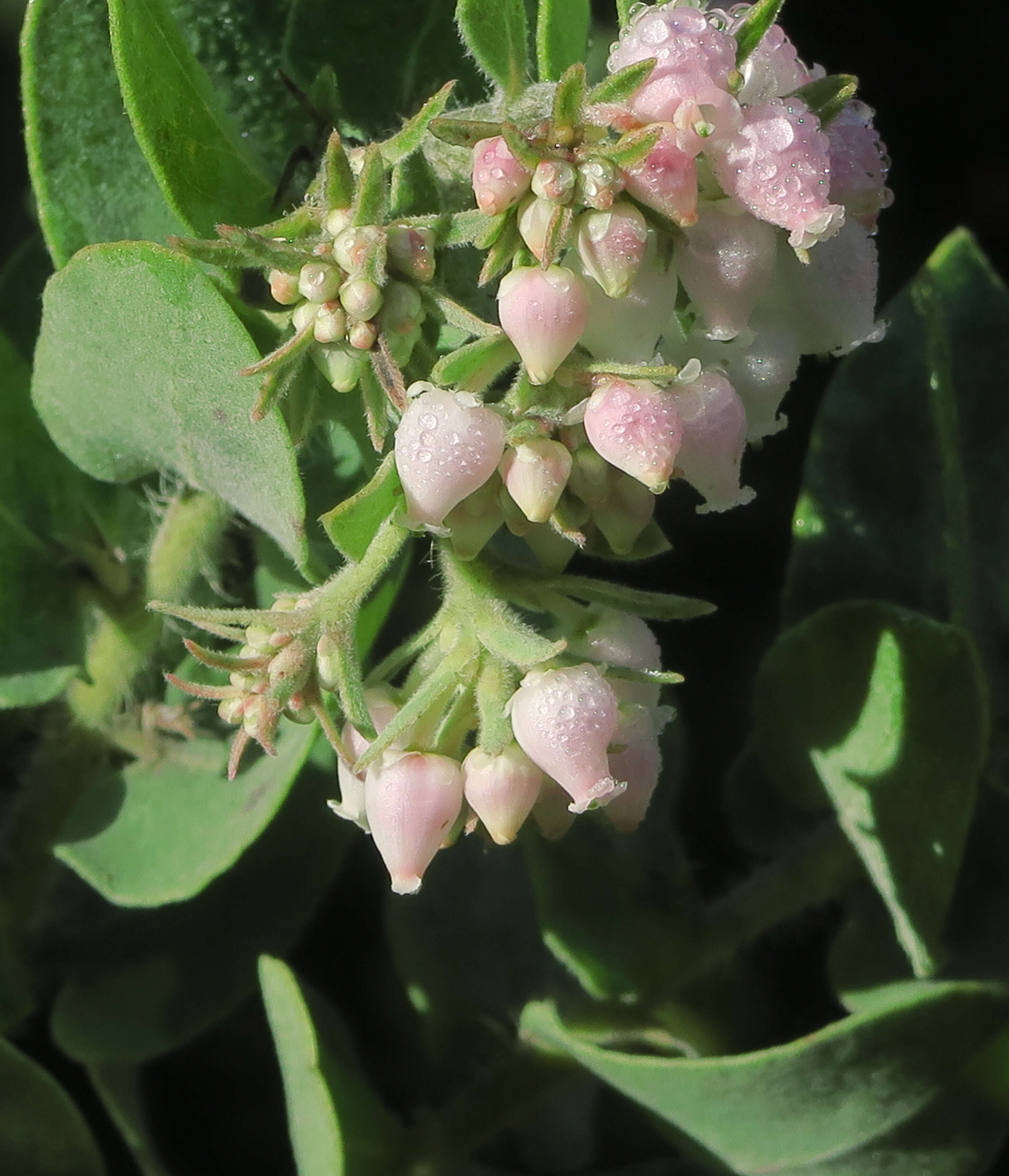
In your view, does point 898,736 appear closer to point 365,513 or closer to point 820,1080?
point 820,1080

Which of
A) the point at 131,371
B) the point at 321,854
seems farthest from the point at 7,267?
the point at 321,854

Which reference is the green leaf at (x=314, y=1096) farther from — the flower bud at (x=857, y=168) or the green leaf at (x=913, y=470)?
the flower bud at (x=857, y=168)

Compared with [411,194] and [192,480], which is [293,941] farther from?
[411,194]

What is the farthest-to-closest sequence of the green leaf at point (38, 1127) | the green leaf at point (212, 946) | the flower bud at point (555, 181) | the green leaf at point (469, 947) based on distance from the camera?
the green leaf at point (469, 947) < the green leaf at point (212, 946) < the green leaf at point (38, 1127) < the flower bud at point (555, 181)

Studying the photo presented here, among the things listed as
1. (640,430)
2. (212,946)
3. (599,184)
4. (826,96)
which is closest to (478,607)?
(640,430)

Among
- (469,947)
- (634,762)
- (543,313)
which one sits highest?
(543,313)

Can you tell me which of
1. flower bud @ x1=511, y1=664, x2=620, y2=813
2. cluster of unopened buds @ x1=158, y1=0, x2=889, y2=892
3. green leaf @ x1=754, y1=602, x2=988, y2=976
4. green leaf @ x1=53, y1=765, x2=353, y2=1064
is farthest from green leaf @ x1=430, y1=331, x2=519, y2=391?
green leaf @ x1=53, y1=765, x2=353, y2=1064

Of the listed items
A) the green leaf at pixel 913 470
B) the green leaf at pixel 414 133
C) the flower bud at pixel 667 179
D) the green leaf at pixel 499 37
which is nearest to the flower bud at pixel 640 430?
the flower bud at pixel 667 179
